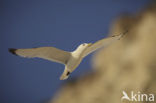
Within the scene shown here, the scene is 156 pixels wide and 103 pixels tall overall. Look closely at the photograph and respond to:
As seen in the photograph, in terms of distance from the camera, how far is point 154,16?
5516 mm

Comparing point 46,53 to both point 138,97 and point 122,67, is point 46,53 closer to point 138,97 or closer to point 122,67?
point 138,97

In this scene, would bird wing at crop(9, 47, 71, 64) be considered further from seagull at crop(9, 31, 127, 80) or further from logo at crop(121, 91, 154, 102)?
logo at crop(121, 91, 154, 102)

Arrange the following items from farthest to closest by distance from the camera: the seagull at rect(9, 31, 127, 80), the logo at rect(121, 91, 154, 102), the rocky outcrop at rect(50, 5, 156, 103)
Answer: the rocky outcrop at rect(50, 5, 156, 103) → the logo at rect(121, 91, 154, 102) → the seagull at rect(9, 31, 127, 80)

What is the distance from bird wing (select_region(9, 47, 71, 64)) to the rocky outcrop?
1.99 meters

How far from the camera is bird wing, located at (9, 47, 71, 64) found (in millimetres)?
2854

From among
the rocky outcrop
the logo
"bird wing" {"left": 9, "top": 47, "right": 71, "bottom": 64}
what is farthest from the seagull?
the rocky outcrop

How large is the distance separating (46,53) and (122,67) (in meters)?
2.43

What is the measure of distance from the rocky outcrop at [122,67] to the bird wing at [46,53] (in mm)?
1992

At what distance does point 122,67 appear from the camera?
534 cm

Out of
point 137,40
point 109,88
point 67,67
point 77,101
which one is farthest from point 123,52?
point 67,67

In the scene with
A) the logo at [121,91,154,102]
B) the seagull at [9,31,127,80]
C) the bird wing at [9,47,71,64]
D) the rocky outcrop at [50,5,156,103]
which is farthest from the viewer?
the rocky outcrop at [50,5,156,103]

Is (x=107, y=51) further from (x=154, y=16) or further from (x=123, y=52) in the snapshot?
(x=154, y=16)

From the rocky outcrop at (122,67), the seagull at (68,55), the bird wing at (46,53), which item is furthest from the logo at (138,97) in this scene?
the bird wing at (46,53)

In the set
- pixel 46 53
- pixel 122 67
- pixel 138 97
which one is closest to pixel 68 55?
pixel 46 53
